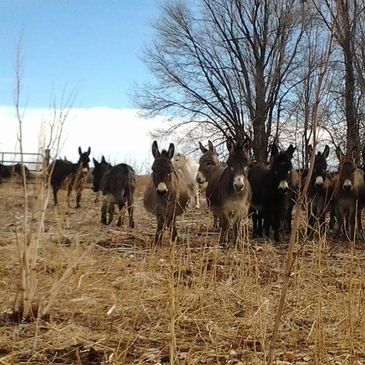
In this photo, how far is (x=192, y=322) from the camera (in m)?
5.46

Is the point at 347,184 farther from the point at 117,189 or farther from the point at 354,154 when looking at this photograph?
the point at 354,154

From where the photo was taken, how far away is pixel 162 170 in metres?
11.6

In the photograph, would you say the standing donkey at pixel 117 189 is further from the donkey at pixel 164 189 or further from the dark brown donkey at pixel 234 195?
the dark brown donkey at pixel 234 195

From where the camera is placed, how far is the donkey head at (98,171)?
19.7 meters

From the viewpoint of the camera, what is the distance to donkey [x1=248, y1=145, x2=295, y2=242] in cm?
1306

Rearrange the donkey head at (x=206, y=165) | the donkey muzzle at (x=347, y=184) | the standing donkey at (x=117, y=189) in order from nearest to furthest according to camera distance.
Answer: the donkey muzzle at (x=347, y=184)
the standing donkey at (x=117, y=189)
the donkey head at (x=206, y=165)

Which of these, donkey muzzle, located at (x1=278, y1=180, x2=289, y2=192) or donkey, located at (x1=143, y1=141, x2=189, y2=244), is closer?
donkey, located at (x1=143, y1=141, x2=189, y2=244)

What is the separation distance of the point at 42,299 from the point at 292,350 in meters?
2.27

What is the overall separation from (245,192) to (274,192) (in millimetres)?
2337

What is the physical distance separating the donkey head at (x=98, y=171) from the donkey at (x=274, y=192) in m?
7.12

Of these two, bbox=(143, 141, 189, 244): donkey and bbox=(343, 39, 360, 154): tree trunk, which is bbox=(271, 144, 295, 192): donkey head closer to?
bbox=(143, 141, 189, 244): donkey

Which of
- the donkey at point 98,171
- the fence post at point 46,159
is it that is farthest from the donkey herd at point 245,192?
the fence post at point 46,159

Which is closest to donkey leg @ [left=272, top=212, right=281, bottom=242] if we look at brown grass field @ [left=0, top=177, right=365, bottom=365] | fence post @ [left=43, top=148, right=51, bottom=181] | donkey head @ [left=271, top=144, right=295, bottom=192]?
donkey head @ [left=271, top=144, right=295, bottom=192]

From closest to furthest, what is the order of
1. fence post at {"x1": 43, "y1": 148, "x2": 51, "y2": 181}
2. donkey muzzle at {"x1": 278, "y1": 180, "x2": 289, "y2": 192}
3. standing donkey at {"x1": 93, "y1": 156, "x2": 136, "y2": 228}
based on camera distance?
fence post at {"x1": 43, "y1": 148, "x2": 51, "y2": 181}, donkey muzzle at {"x1": 278, "y1": 180, "x2": 289, "y2": 192}, standing donkey at {"x1": 93, "y1": 156, "x2": 136, "y2": 228}
